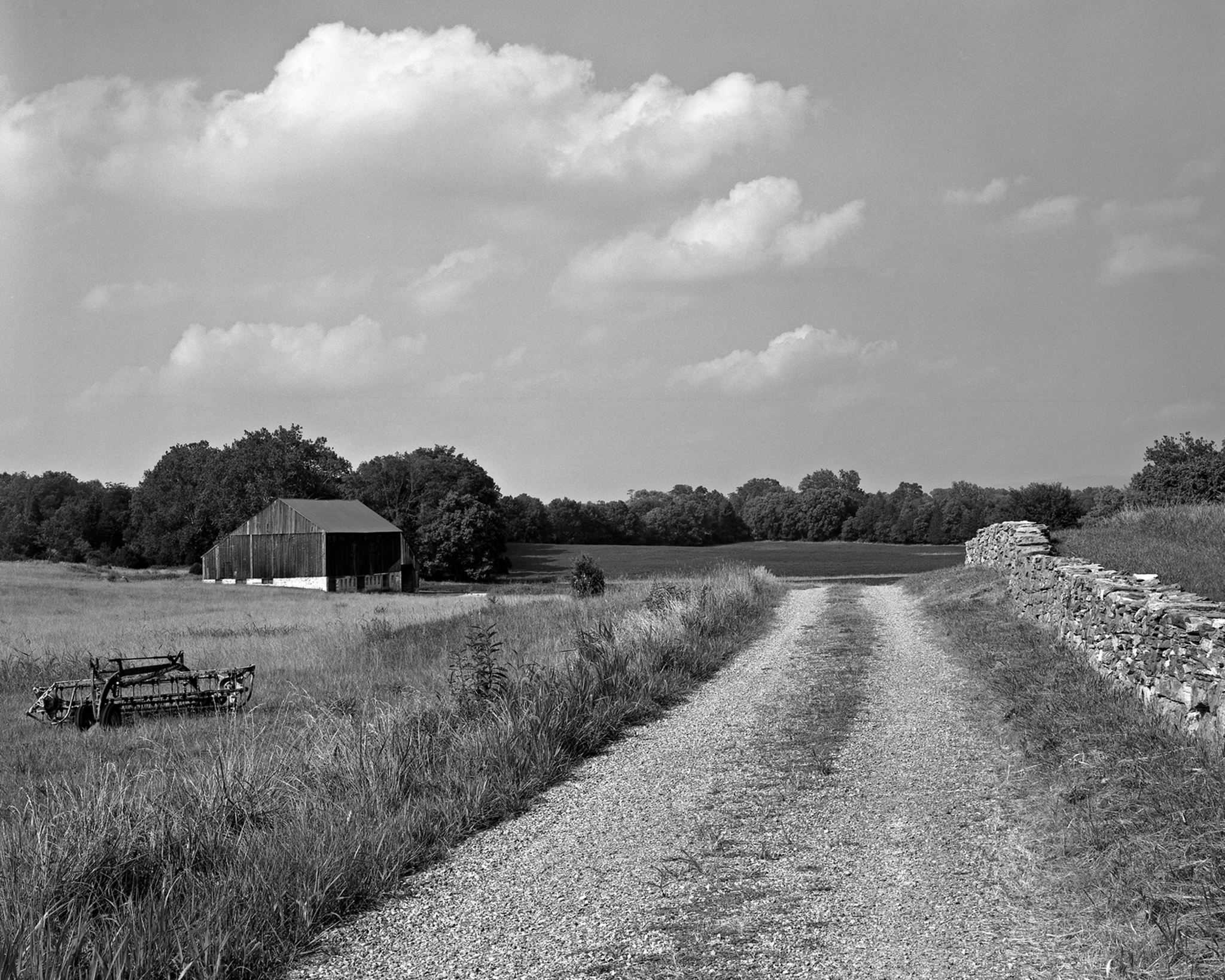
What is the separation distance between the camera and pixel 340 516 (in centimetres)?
6762

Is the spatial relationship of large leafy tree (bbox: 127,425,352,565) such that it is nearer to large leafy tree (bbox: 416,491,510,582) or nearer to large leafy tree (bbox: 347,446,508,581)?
large leafy tree (bbox: 347,446,508,581)

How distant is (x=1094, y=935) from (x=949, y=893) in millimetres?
806

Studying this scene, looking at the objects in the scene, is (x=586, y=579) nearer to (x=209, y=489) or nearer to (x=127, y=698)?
(x=127, y=698)

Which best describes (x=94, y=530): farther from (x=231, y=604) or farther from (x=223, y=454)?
(x=231, y=604)

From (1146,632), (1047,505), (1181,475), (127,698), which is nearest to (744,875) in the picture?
(1146,632)

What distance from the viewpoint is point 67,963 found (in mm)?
4367

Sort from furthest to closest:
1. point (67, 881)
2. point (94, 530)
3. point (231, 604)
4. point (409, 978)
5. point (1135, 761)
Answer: point (94, 530) → point (231, 604) → point (1135, 761) → point (67, 881) → point (409, 978)

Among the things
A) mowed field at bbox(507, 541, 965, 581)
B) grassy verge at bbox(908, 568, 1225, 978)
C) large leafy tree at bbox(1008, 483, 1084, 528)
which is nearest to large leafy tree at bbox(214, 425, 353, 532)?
mowed field at bbox(507, 541, 965, 581)

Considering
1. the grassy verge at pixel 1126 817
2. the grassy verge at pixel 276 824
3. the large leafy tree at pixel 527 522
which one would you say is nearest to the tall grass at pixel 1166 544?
the grassy verge at pixel 1126 817

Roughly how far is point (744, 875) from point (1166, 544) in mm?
13897

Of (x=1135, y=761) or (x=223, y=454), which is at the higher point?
(x=223, y=454)

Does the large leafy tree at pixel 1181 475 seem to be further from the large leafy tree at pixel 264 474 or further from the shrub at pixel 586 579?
the large leafy tree at pixel 264 474

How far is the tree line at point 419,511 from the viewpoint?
8394 cm

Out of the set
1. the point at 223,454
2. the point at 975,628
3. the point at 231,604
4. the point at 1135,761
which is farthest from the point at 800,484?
the point at 1135,761
